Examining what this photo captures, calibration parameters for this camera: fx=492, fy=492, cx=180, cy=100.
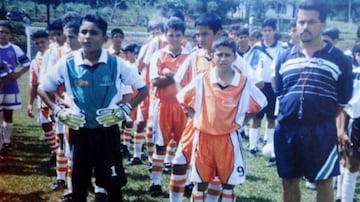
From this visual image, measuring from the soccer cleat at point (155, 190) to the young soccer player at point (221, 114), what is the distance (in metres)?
1.50

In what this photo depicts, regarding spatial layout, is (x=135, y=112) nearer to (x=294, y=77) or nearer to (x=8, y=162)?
(x=8, y=162)

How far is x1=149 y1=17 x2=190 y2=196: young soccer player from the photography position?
5707 mm

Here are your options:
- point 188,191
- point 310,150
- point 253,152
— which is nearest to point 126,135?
point 253,152

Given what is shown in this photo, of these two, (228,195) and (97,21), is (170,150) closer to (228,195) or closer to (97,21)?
(228,195)

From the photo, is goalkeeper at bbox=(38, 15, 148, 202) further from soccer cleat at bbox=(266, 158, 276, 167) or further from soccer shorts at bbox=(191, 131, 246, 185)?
soccer cleat at bbox=(266, 158, 276, 167)

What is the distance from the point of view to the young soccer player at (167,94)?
5.71m

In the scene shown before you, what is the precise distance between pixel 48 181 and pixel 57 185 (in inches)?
17.9

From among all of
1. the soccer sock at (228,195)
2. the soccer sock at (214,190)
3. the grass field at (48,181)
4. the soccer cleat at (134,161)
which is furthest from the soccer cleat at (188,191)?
the soccer cleat at (134,161)

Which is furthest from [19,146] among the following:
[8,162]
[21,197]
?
[21,197]

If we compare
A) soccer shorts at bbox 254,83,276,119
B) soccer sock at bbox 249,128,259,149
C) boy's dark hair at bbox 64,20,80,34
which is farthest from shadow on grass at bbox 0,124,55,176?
soccer shorts at bbox 254,83,276,119

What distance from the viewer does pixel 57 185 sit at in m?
5.98

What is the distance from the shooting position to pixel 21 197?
5707 mm

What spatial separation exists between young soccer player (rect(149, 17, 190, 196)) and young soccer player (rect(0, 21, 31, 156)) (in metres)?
2.25

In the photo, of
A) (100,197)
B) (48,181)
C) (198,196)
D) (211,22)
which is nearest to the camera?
(198,196)
